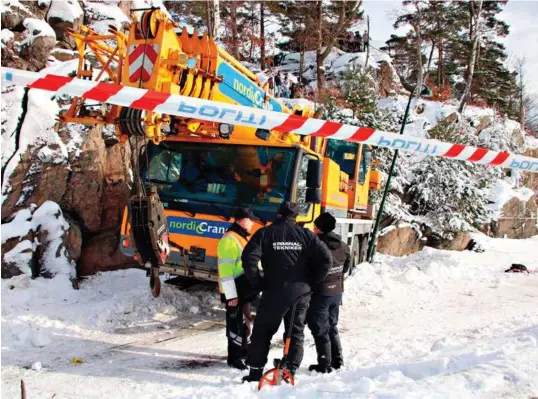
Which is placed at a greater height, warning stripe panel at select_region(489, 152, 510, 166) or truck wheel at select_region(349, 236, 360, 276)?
warning stripe panel at select_region(489, 152, 510, 166)

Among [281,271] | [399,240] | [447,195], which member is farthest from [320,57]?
[281,271]

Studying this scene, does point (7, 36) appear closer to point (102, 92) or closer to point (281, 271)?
point (102, 92)

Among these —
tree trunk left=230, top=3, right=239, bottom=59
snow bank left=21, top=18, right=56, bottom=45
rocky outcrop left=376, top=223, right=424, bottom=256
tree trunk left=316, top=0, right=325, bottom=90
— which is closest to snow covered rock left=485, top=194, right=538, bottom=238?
rocky outcrop left=376, top=223, right=424, bottom=256

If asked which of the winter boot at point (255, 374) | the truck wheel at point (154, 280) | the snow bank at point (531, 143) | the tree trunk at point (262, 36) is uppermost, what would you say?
the tree trunk at point (262, 36)

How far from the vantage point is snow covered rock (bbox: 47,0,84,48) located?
980 cm

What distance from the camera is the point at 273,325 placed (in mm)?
4461

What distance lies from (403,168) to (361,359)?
45.3ft

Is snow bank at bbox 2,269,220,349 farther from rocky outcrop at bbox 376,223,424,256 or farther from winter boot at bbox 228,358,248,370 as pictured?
rocky outcrop at bbox 376,223,424,256

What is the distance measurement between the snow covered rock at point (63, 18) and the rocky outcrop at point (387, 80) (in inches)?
889

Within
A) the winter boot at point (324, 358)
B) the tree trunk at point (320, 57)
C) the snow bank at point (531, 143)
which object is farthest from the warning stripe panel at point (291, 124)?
the snow bank at point (531, 143)

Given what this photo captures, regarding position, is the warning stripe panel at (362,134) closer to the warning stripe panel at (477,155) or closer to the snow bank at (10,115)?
the warning stripe panel at (477,155)

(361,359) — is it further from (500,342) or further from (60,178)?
(60,178)

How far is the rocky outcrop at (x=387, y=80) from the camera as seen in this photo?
29.6 m

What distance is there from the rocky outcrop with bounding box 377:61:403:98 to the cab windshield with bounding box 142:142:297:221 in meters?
24.7
